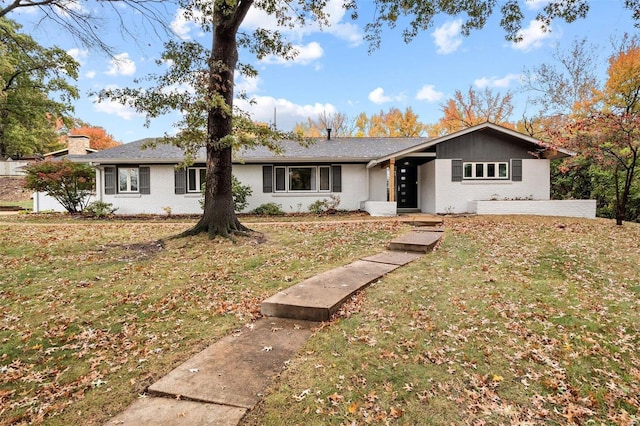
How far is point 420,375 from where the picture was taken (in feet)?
9.80

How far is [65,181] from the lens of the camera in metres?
15.5

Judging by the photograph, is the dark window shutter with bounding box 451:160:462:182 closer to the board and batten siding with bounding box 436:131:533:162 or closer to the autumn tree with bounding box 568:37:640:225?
the board and batten siding with bounding box 436:131:533:162

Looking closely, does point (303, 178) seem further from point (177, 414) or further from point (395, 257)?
point (177, 414)

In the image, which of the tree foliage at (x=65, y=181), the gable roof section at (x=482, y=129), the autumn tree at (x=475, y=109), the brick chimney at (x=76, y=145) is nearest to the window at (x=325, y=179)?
the gable roof section at (x=482, y=129)

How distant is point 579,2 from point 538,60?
21.0m

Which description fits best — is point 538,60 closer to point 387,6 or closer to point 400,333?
point 387,6

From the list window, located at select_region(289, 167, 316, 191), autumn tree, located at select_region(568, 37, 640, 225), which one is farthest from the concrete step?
window, located at select_region(289, 167, 316, 191)

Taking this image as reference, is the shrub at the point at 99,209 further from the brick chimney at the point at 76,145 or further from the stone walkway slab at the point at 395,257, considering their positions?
the stone walkway slab at the point at 395,257

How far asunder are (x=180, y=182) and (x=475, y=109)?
2477 centimetres

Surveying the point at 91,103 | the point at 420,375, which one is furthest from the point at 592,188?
the point at 91,103

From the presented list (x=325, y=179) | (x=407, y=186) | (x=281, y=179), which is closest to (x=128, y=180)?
(x=281, y=179)

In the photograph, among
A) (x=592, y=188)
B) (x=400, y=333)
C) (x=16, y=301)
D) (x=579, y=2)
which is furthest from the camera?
(x=592, y=188)

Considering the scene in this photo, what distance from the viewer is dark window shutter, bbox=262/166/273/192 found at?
637 inches

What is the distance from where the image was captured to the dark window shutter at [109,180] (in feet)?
52.3
